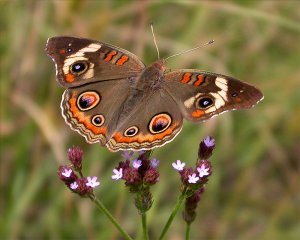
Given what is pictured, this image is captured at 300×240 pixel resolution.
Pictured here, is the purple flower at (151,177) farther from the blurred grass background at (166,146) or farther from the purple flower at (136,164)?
the blurred grass background at (166,146)

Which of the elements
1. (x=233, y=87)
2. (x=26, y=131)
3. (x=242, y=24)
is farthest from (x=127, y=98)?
(x=242, y=24)

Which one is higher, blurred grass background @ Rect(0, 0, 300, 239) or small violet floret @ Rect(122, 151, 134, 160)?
small violet floret @ Rect(122, 151, 134, 160)

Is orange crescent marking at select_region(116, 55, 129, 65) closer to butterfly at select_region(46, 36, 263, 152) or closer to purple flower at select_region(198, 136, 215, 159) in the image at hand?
butterfly at select_region(46, 36, 263, 152)

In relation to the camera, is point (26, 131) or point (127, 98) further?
point (26, 131)

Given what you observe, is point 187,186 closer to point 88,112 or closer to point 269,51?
point 88,112

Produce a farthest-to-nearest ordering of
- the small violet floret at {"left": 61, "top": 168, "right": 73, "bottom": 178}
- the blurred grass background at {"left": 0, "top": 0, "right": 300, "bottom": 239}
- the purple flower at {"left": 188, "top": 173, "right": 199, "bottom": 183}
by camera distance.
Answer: the blurred grass background at {"left": 0, "top": 0, "right": 300, "bottom": 239} < the small violet floret at {"left": 61, "top": 168, "right": 73, "bottom": 178} < the purple flower at {"left": 188, "top": 173, "right": 199, "bottom": 183}

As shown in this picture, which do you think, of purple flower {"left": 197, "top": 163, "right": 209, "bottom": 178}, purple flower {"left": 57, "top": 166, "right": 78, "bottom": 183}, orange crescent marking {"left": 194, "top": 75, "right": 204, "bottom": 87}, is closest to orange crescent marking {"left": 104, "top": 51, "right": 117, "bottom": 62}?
orange crescent marking {"left": 194, "top": 75, "right": 204, "bottom": 87}
